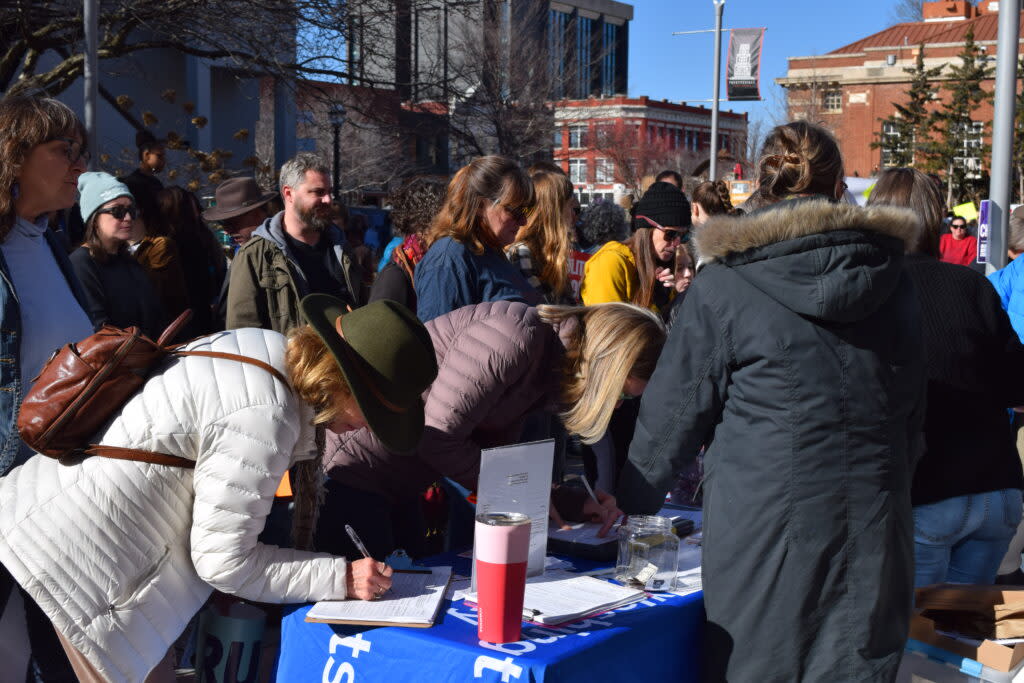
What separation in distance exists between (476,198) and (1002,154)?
4.26m

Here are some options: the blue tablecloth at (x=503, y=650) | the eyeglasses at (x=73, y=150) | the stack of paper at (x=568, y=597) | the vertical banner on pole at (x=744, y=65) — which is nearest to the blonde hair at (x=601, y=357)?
the stack of paper at (x=568, y=597)

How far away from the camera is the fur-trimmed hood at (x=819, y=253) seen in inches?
87.6

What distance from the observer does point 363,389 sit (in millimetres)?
2256

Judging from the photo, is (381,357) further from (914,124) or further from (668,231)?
(914,124)

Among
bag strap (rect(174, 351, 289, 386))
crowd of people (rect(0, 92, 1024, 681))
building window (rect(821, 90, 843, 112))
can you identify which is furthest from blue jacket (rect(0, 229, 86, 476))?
building window (rect(821, 90, 843, 112))

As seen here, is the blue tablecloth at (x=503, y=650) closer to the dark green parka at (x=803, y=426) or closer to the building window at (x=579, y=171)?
the dark green parka at (x=803, y=426)

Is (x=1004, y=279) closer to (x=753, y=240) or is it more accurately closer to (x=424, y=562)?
(x=753, y=240)

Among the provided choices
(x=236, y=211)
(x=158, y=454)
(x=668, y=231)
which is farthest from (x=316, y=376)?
(x=668, y=231)

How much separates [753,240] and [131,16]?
9.07 meters

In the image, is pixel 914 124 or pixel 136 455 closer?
pixel 136 455

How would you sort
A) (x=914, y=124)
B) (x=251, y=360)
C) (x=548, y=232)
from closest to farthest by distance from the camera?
(x=251, y=360) < (x=548, y=232) < (x=914, y=124)

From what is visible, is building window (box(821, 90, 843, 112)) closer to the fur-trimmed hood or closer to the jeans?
the jeans

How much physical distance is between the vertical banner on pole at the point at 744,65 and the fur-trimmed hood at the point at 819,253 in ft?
71.5

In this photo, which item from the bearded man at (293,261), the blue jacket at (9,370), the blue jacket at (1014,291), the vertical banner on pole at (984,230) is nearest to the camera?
the blue jacket at (9,370)
